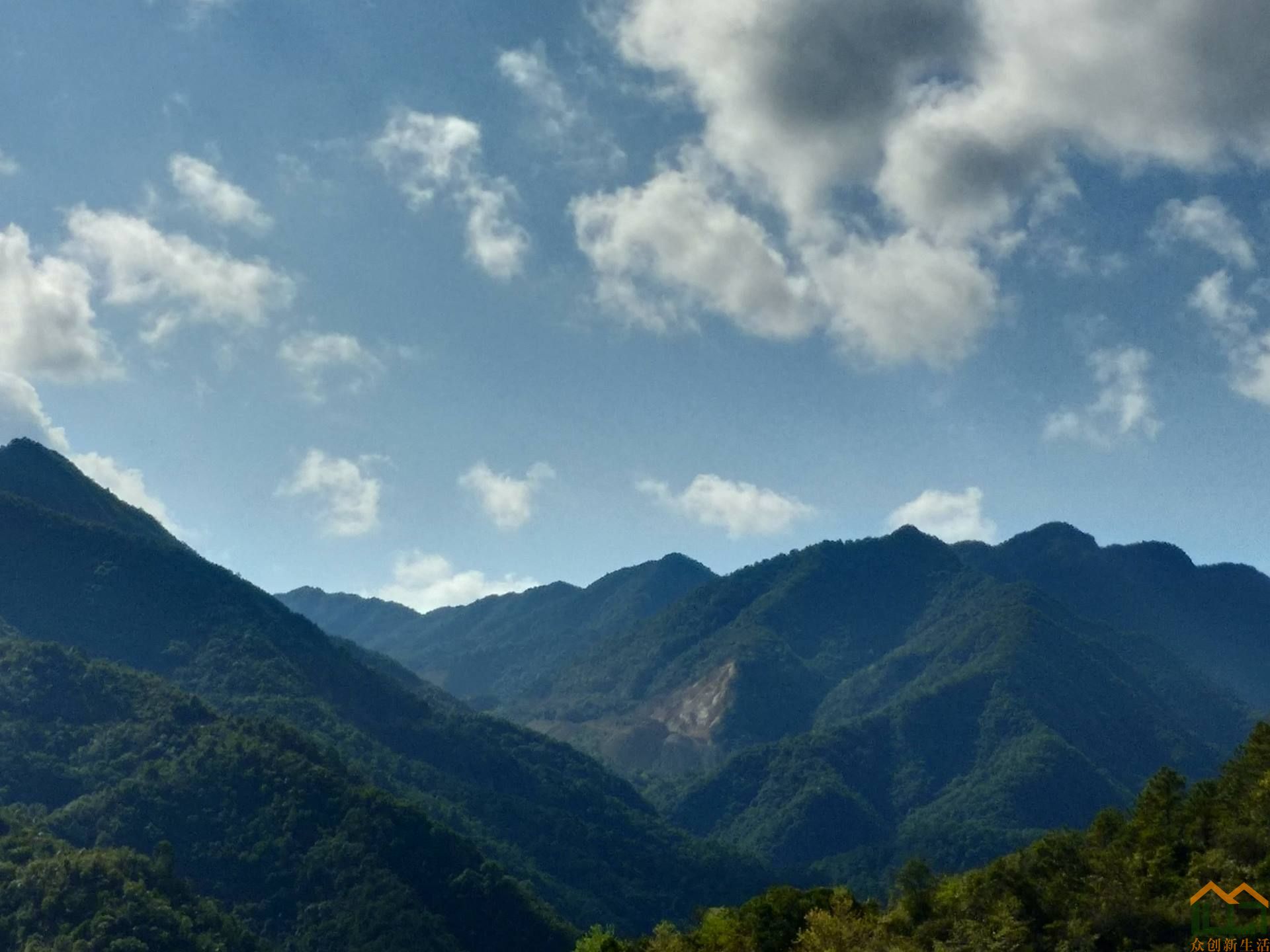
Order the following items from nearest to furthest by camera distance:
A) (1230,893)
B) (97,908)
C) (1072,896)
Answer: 1. (1230,893)
2. (1072,896)
3. (97,908)

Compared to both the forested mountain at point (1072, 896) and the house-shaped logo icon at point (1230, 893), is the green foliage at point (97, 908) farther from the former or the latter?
the house-shaped logo icon at point (1230, 893)

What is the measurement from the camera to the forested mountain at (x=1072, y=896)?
8381cm

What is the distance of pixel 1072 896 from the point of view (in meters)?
90.1

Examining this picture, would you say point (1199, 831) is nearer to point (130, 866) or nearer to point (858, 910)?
point (858, 910)

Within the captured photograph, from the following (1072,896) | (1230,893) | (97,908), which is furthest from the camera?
(97,908)

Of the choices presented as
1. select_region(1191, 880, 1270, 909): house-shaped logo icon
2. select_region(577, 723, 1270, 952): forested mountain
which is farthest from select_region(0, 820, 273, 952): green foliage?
select_region(1191, 880, 1270, 909): house-shaped logo icon

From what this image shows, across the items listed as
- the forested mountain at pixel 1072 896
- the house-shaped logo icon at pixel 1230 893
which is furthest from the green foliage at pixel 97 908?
the house-shaped logo icon at pixel 1230 893

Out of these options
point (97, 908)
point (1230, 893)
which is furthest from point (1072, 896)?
point (97, 908)

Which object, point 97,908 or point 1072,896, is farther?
point 97,908

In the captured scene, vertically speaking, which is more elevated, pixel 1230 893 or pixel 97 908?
pixel 1230 893

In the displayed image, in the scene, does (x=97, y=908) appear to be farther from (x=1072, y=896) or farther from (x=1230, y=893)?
(x=1230, y=893)

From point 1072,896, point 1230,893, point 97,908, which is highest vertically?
point 1230,893

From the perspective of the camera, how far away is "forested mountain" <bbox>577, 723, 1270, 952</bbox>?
3300 inches

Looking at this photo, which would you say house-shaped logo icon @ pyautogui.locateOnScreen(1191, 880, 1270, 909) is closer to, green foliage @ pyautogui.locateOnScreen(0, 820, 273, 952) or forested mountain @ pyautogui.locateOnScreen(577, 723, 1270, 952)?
forested mountain @ pyautogui.locateOnScreen(577, 723, 1270, 952)
